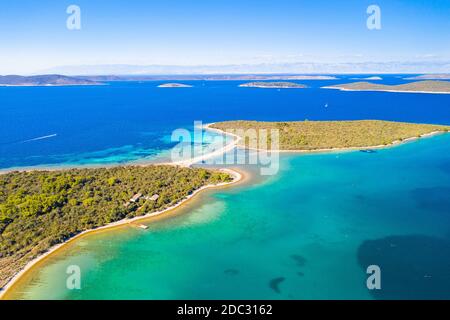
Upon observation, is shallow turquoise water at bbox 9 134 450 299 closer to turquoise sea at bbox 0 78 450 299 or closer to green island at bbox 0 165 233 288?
turquoise sea at bbox 0 78 450 299

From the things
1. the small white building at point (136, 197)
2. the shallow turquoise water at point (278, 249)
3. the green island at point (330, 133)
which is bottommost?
the shallow turquoise water at point (278, 249)

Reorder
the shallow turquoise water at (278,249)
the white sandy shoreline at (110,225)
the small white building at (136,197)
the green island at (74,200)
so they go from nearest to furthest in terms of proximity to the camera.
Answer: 1. the shallow turquoise water at (278,249)
2. the white sandy shoreline at (110,225)
3. the green island at (74,200)
4. the small white building at (136,197)

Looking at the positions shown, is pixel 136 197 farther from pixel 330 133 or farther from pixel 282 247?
pixel 330 133

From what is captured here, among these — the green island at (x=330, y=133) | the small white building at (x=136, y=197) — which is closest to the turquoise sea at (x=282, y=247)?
the small white building at (x=136, y=197)

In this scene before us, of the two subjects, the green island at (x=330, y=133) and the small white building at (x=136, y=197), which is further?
the green island at (x=330, y=133)

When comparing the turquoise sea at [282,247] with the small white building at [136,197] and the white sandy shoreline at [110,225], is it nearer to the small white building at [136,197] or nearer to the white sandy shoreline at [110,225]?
the white sandy shoreline at [110,225]

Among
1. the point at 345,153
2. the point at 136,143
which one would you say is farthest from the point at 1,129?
the point at 345,153

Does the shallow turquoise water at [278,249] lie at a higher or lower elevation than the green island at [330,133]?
lower

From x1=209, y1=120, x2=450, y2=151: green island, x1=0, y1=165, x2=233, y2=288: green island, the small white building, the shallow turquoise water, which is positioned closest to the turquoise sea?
the shallow turquoise water
